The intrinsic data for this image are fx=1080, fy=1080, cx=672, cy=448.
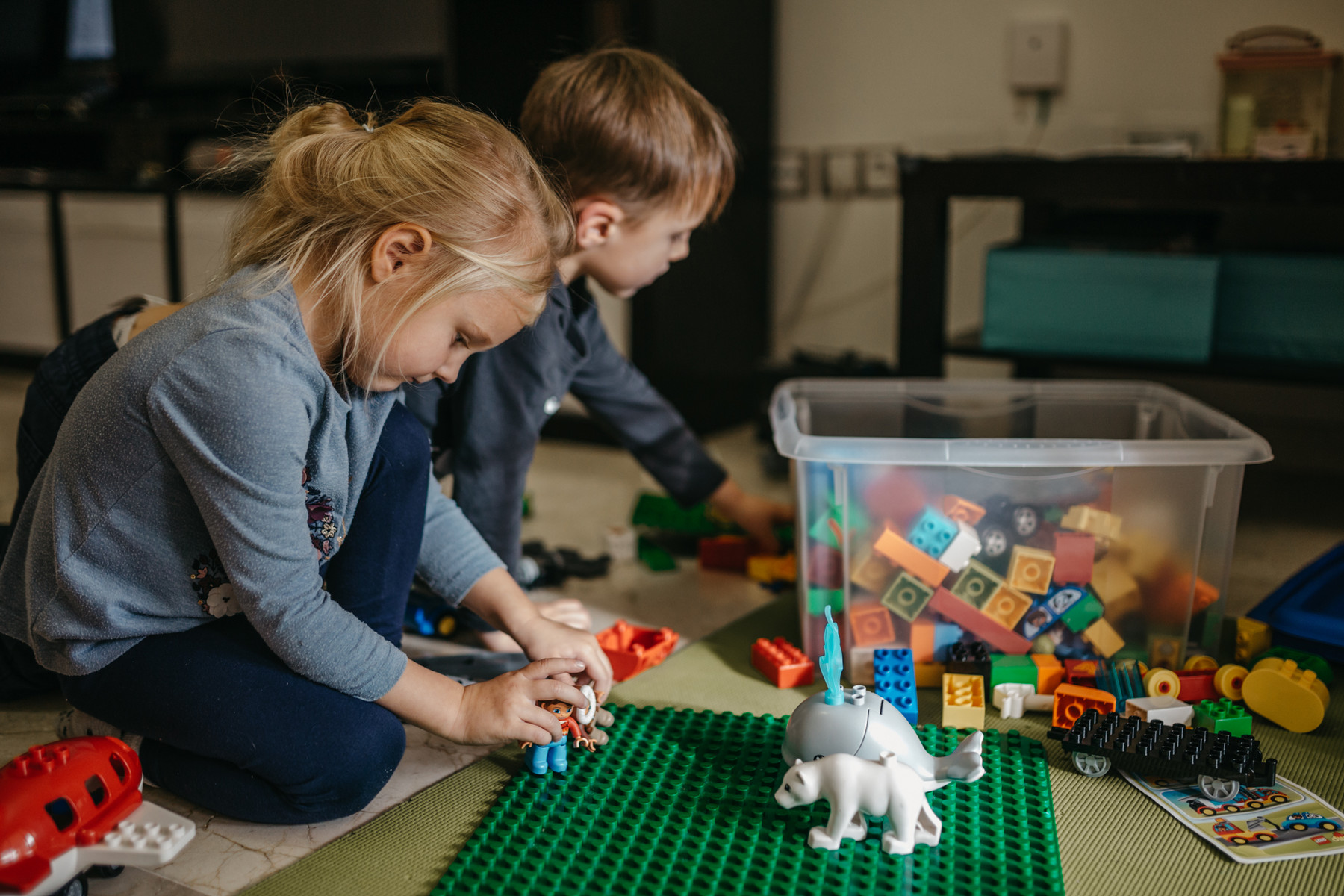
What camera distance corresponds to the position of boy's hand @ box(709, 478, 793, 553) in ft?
→ 4.24

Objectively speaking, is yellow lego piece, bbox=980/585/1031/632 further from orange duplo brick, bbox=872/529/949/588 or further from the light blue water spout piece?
the light blue water spout piece

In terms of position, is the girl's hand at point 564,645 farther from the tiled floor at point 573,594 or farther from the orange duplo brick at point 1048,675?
the orange duplo brick at point 1048,675

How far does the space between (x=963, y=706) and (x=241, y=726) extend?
548 mm

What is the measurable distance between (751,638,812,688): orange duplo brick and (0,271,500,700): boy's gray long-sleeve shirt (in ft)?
1.18

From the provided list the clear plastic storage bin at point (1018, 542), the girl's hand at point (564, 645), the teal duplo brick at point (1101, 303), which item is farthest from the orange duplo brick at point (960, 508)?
the teal duplo brick at point (1101, 303)

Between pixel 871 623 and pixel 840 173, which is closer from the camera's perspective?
pixel 871 623

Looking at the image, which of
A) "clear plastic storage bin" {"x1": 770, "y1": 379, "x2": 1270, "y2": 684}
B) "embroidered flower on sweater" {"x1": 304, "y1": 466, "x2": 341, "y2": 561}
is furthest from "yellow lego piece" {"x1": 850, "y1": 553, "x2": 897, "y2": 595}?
"embroidered flower on sweater" {"x1": 304, "y1": 466, "x2": 341, "y2": 561}

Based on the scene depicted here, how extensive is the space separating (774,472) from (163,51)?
190 centimetres

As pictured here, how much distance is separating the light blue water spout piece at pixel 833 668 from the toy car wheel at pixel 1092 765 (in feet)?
0.70

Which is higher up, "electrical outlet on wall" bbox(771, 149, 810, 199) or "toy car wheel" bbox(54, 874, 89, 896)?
"electrical outlet on wall" bbox(771, 149, 810, 199)

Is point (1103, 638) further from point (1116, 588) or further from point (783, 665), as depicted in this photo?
point (783, 665)

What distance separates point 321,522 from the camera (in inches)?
30.8

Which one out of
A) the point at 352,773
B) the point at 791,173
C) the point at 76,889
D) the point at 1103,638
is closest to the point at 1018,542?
the point at 1103,638

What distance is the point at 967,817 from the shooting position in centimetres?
73
